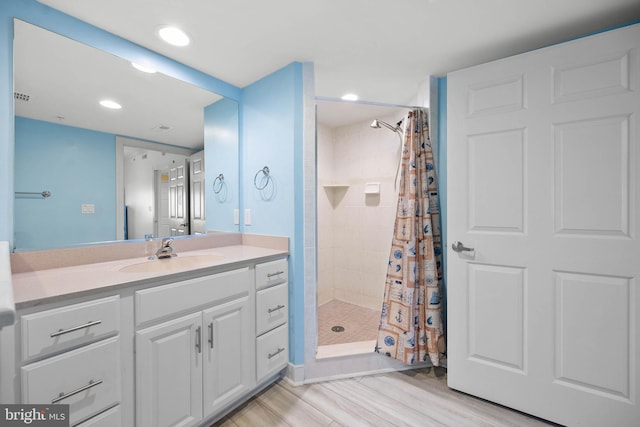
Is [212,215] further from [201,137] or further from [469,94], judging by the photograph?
[469,94]

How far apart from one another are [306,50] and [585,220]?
1.85 meters

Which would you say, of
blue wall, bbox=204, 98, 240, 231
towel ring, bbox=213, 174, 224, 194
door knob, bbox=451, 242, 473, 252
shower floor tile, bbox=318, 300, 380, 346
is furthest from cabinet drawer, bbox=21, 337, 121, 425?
door knob, bbox=451, 242, 473, 252

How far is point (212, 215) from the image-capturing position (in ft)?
7.09

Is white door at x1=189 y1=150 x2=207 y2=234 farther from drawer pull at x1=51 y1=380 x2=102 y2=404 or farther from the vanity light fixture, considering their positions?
drawer pull at x1=51 y1=380 x2=102 y2=404

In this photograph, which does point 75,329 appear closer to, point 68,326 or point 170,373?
point 68,326

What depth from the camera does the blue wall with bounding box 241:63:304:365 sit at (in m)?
1.89

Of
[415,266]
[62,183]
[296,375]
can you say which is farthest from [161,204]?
[415,266]

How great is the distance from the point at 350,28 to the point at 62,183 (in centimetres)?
177

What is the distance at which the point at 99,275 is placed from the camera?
125 cm

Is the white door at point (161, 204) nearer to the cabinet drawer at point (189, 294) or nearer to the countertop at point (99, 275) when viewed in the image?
the countertop at point (99, 275)

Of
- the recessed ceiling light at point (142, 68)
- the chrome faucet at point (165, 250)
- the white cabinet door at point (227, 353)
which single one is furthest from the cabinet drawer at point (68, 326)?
the recessed ceiling light at point (142, 68)

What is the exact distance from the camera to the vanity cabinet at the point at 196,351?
121 cm

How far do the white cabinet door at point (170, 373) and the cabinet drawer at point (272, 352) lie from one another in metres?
0.39

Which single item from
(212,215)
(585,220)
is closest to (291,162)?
(212,215)
